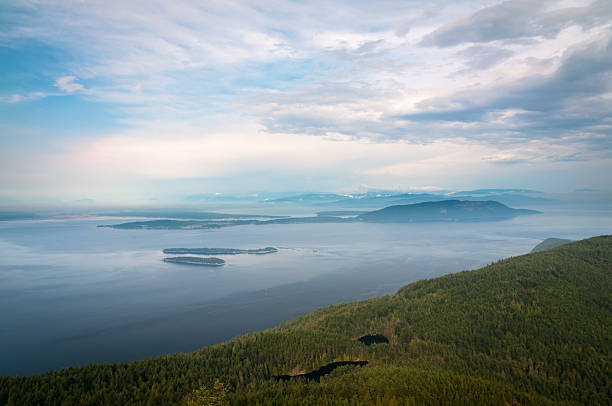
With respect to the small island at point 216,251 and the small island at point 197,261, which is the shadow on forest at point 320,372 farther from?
the small island at point 216,251

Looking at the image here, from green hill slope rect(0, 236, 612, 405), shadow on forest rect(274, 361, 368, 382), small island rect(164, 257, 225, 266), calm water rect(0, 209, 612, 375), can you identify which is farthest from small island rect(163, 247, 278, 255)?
shadow on forest rect(274, 361, 368, 382)

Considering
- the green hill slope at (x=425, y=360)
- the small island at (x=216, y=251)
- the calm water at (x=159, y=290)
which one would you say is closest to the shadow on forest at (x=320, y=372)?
the green hill slope at (x=425, y=360)

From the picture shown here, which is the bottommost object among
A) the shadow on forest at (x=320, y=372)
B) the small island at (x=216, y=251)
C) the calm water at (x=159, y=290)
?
the calm water at (x=159, y=290)

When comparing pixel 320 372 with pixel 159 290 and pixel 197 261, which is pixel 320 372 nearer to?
pixel 159 290

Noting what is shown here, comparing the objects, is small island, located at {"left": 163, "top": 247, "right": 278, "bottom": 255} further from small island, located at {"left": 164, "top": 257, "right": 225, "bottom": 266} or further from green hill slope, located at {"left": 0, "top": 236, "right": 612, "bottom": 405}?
green hill slope, located at {"left": 0, "top": 236, "right": 612, "bottom": 405}

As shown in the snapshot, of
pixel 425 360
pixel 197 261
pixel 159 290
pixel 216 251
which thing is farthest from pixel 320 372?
pixel 216 251
